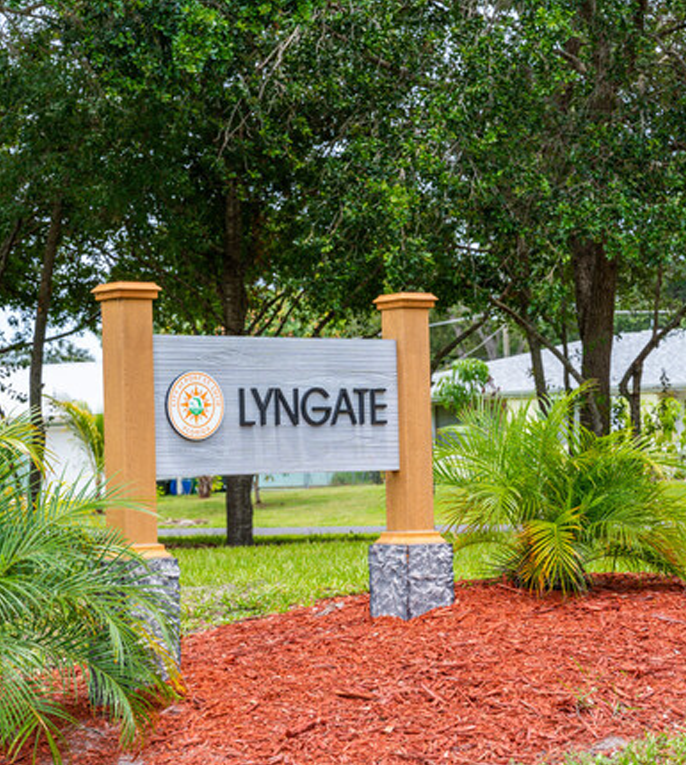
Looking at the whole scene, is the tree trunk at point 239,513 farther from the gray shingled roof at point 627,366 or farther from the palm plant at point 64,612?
the gray shingled roof at point 627,366

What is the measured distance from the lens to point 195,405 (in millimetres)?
6191

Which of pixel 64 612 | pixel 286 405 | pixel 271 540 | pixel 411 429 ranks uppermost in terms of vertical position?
pixel 286 405

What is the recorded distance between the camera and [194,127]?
14297 mm

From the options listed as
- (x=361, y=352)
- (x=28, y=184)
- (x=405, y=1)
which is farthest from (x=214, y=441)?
(x=28, y=184)

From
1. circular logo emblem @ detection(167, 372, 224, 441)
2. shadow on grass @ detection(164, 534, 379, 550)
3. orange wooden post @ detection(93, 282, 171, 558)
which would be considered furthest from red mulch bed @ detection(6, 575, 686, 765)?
shadow on grass @ detection(164, 534, 379, 550)

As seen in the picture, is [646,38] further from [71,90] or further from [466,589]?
[466,589]

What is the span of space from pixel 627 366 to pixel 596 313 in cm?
1480

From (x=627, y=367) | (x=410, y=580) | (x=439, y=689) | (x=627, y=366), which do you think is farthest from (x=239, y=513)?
(x=627, y=367)

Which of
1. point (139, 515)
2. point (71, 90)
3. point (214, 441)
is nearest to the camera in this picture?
point (139, 515)

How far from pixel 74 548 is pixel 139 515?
0.71m

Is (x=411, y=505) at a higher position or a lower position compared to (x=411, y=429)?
lower

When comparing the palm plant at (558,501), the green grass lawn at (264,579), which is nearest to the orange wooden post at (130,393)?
the palm plant at (558,501)

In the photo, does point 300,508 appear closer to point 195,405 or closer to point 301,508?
point 301,508

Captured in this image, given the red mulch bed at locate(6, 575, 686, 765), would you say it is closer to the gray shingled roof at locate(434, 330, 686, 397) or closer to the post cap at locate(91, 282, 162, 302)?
the post cap at locate(91, 282, 162, 302)
